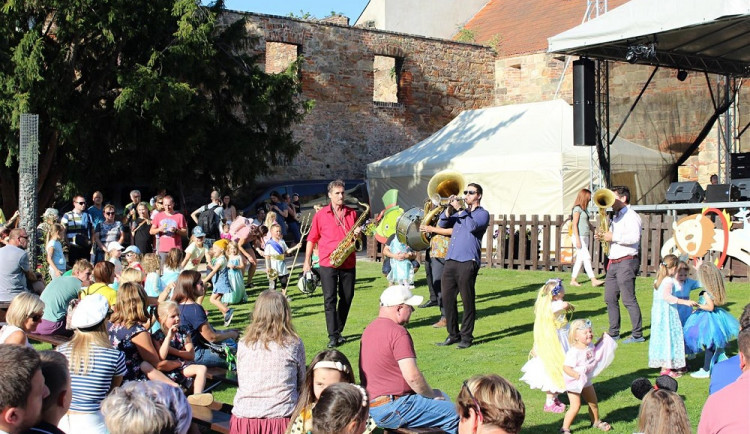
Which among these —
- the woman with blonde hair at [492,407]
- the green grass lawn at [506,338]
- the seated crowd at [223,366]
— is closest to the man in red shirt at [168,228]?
the green grass lawn at [506,338]

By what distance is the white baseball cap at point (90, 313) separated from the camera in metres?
4.95

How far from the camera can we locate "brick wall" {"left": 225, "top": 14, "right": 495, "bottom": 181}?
80.3 ft

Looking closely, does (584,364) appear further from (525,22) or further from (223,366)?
(525,22)

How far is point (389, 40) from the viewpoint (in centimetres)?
2602

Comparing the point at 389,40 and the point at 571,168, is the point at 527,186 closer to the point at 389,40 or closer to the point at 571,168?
the point at 571,168

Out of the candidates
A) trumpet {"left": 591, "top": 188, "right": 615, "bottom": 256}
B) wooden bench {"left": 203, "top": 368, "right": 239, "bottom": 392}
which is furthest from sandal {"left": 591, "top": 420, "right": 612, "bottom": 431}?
trumpet {"left": 591, "top": 188, "right": 615, "bottom": 256}

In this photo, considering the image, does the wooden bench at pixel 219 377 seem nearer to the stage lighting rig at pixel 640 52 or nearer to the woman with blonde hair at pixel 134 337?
the woman with blonde hair at pixel 134 337

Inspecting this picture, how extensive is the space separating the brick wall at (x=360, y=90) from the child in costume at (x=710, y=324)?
17.3 meters

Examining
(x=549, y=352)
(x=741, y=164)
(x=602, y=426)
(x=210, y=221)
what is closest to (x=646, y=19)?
(x=741, y=164)

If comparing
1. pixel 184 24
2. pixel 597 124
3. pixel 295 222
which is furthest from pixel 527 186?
pixel 184 24

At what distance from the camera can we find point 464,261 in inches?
356

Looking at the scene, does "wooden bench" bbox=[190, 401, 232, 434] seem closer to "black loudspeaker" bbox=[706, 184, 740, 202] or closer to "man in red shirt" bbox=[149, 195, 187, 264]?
"man in red shirt" bbox=[149, 195, 187, 264]

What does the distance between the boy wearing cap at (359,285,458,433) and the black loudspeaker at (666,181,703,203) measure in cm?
1267

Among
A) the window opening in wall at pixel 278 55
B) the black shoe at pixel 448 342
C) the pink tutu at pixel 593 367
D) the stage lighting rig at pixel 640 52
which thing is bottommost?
the black shoe at pixel 448 342
